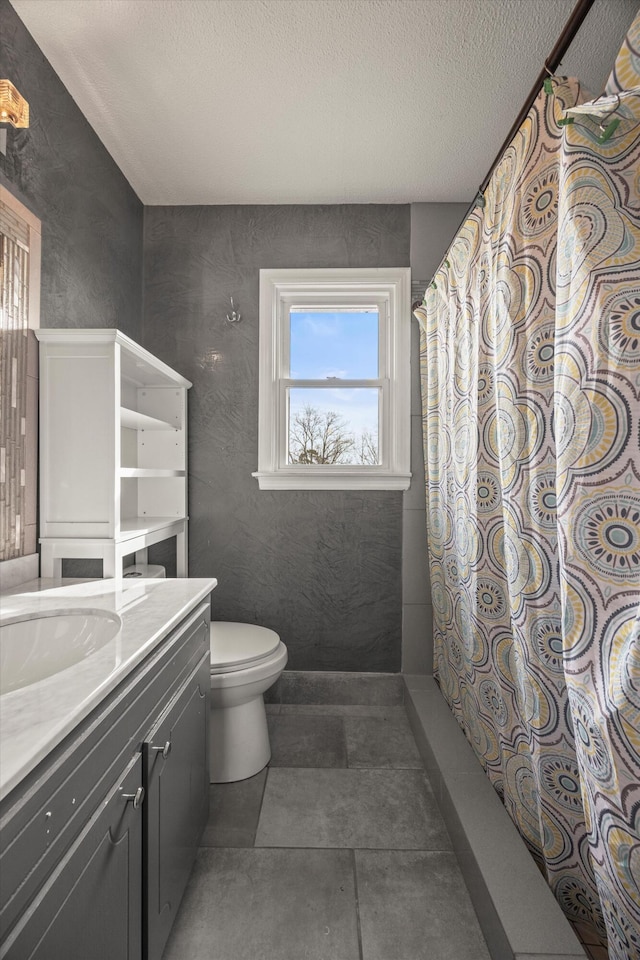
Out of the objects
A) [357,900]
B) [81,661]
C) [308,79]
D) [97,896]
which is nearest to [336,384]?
[308,79]

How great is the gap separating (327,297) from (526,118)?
1.37 metres

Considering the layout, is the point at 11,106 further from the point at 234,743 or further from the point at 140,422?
the point at 234,743

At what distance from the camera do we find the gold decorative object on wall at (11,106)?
1.25 m

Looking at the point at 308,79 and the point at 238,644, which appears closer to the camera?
the point at 308,79

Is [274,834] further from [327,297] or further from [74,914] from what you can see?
[327,297]

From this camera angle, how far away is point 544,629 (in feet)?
3.84

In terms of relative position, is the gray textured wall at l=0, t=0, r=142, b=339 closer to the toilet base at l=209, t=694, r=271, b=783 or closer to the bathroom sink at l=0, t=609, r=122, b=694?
the bathroom sink at l=0, t=609, r=122, b=694

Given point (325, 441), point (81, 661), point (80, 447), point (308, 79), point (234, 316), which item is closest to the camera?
point (81, 661)

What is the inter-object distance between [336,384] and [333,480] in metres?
0.49

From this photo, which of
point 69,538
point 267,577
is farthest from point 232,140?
point 267,577

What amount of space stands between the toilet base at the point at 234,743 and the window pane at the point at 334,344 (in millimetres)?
1543

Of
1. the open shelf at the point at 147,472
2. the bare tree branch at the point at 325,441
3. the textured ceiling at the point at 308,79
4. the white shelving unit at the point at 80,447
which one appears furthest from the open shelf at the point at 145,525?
the textured ceiling at the point at 308,79

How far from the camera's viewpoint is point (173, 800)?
3.72ft

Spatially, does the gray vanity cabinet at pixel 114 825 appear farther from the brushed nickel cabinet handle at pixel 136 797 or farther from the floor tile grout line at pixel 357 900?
the floor tile grout line at pixel 357 900
